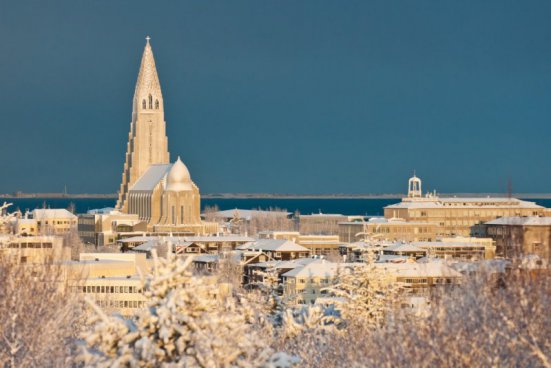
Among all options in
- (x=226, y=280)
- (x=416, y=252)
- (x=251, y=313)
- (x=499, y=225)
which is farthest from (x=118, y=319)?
(x=499, y=225)

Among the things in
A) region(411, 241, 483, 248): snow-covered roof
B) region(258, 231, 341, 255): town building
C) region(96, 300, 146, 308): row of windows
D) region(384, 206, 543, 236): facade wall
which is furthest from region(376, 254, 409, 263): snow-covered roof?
region(384, 206, 543, 236): facade wall

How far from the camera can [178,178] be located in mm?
189250

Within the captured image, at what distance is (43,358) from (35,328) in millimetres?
822

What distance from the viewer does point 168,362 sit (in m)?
27.5

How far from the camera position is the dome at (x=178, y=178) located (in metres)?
188

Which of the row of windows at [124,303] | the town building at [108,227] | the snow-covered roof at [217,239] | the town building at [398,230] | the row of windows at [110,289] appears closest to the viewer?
the row of windows at [124,303]

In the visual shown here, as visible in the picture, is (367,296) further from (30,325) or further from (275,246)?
(275,246)

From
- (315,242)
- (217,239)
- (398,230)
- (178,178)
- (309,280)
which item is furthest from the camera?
(178,178)

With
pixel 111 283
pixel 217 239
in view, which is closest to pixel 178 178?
pixel 217 239

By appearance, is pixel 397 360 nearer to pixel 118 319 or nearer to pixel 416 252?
pixel 118 319

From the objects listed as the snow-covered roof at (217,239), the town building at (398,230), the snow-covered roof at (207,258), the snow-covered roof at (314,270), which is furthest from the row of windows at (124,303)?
the town building at (398,230)

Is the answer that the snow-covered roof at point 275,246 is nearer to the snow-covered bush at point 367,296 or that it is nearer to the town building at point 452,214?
the town building at point 452,214

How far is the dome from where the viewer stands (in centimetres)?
18800

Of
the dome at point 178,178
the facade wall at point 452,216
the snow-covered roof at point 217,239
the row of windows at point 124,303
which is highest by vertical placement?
the dome at point 178,178
